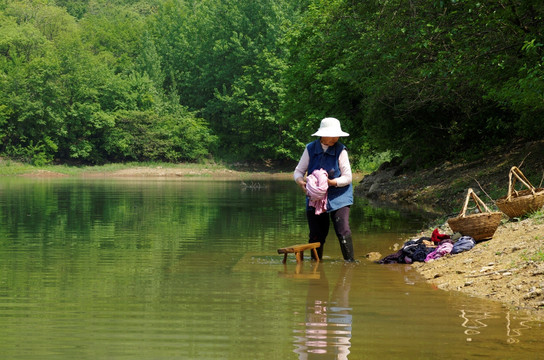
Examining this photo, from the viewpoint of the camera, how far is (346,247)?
11984 mm

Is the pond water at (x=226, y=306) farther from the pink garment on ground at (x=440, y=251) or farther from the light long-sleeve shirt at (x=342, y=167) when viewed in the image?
the light long-sleeve shirt at (x=342, y=167)

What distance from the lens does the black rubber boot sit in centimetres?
1191

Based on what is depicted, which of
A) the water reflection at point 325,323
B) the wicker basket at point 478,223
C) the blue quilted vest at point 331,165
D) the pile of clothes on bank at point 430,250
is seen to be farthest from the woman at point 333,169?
the wicker basket at point 478,223

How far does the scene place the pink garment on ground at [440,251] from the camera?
39.5 feet

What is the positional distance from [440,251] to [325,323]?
192 inches

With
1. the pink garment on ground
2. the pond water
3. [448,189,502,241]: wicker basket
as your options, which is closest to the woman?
the pond water

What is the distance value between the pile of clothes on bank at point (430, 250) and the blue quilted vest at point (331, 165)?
47.2 inches

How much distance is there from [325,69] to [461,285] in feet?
104

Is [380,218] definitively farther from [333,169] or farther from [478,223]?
[333,169]

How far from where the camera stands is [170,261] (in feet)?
40.7

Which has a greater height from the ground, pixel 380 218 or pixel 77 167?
pixel 380 218

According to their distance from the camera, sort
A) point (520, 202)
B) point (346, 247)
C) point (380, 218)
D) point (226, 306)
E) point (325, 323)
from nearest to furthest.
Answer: point (325, 323), point (226, 306), point (346, 247), point (520, 202), point (380, 218)

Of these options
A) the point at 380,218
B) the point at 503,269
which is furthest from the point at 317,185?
the point at 380,218

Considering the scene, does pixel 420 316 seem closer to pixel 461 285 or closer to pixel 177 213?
pixel 461 285
